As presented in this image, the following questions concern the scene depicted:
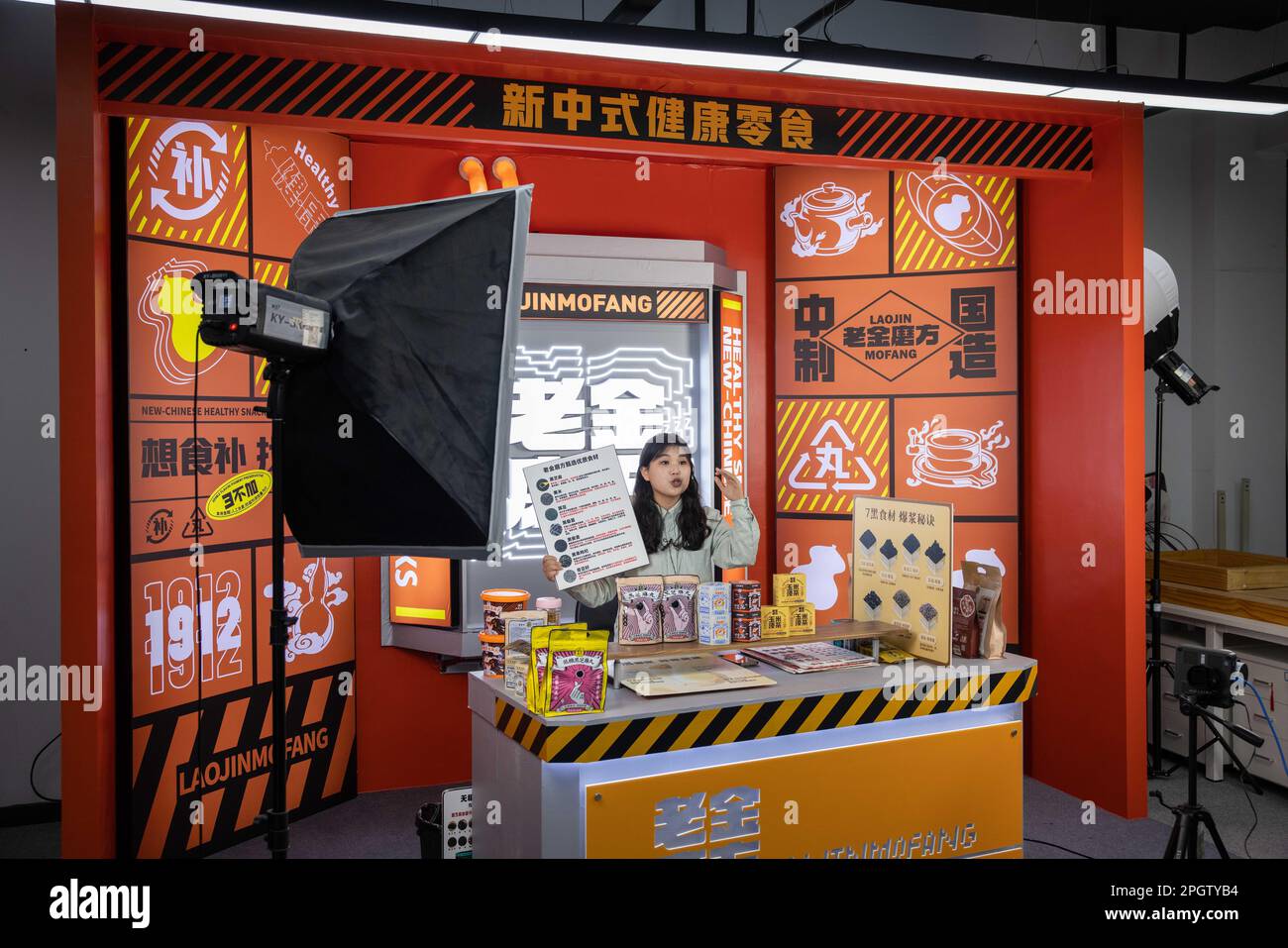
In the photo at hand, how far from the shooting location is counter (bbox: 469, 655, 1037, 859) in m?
2.63

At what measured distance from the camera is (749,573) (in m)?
5.44

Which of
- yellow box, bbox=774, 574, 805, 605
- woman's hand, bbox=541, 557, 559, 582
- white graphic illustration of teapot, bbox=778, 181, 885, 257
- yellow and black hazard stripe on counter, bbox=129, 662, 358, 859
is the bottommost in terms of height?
yellow and black hazard stripe on counter, bbox=129, 662, 358, 859

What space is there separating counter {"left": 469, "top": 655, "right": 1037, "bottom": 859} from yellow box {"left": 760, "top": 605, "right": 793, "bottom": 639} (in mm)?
137

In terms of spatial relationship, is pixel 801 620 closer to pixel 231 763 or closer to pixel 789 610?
pixel 789 610

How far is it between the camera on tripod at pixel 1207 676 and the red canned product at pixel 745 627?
4.61 feet

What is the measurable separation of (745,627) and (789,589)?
27 centimetres

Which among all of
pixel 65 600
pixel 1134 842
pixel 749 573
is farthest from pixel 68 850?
pixel 1134 842

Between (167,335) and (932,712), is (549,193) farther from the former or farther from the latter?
(932,712)

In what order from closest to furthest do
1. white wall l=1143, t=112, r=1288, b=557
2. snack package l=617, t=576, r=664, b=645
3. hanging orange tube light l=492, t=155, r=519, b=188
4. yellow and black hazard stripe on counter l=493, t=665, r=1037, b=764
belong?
yellow and black hazard stripe on counter l=493, t=665, r=1037, b=764 → snack package l=617, t=576, r=664, b=645 → hanging orange tube light l=492, t=155, r=519, b=188 → white wall l=1143, t=112, r=1288, b=557

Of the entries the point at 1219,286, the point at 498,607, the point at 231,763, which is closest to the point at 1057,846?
the point at 498,607

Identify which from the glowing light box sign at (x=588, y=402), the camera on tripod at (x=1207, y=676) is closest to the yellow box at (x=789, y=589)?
the camera on tripod at (x=1207, y=676)

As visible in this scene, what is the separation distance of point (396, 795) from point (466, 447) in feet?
12.9

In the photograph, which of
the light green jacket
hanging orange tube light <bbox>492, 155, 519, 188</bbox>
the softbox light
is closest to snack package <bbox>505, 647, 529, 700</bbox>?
the light green jacket
